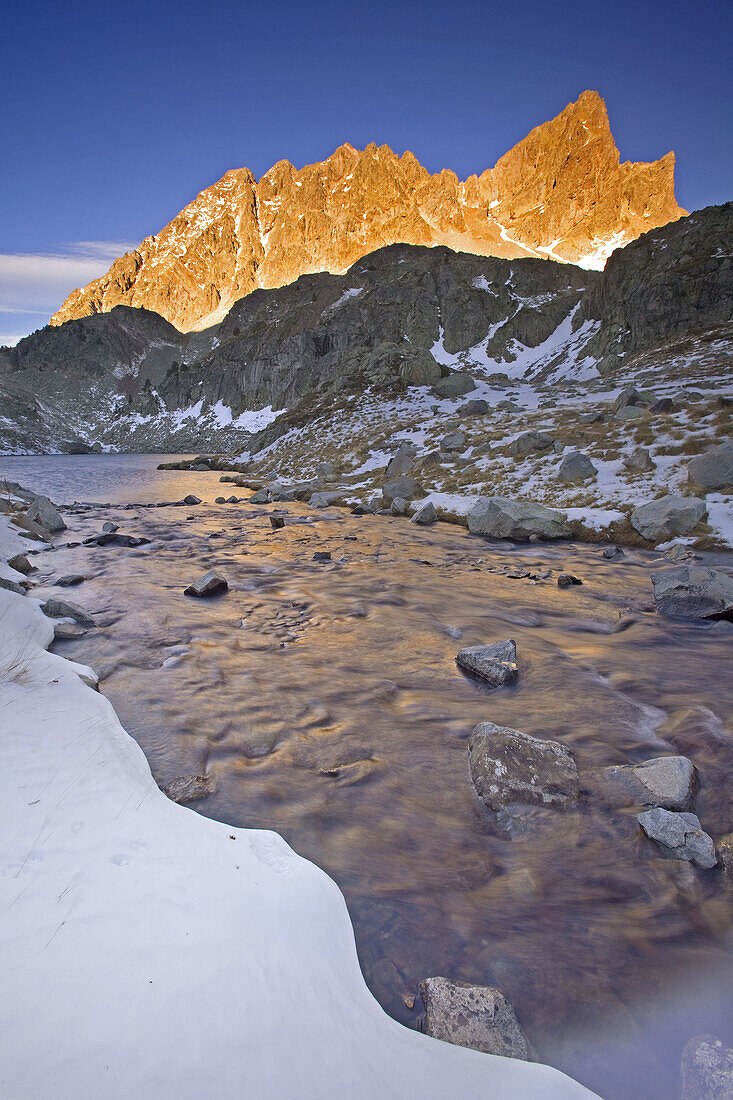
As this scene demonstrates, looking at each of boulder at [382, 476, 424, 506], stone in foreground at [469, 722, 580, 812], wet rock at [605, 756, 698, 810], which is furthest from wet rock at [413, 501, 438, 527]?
wet rock at [605, 756, 698, 810]

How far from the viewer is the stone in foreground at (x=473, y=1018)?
6.73ft

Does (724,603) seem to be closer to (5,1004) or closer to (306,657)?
(306,657)

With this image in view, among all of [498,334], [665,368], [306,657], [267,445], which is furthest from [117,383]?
[306,657]

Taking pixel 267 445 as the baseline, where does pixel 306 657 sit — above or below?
below

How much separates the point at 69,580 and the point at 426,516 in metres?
11.6

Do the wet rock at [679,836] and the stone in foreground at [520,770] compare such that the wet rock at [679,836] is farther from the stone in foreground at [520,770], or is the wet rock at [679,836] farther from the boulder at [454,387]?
the boulder at [454,387]

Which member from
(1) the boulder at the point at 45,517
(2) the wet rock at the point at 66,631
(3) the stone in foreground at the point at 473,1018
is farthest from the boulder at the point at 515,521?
(1) the boulder at the point at 45,517

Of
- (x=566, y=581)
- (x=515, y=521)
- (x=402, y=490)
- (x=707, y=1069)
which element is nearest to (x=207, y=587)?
(x=566, y=581)

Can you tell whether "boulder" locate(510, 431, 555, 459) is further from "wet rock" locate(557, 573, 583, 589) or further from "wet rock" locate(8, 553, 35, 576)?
"wet rock" locate(8, 553, 35, 576)

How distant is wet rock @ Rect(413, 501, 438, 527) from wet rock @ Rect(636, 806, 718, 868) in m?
14.1

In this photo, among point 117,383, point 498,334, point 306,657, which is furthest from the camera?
point 117,383

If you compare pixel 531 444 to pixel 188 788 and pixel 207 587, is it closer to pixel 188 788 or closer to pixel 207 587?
pixel 207 587

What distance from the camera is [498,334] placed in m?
88.8

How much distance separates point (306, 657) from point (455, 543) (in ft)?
28.1
